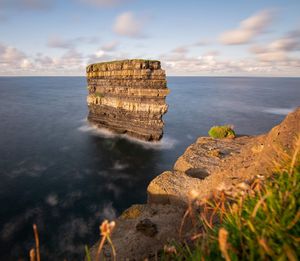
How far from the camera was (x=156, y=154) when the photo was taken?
34938 mm

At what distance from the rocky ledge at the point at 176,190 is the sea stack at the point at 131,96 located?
19.5 m

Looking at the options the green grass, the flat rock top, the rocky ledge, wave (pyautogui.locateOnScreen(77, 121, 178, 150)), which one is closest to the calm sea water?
wave (pyautogui.locateOnScreen(77, 121, 178, 150))

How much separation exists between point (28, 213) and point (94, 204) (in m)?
5.93

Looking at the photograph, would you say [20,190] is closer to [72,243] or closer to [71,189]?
[71,189]

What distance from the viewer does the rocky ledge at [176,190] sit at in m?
11.1

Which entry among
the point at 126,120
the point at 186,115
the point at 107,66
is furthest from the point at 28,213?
the point at 186,115

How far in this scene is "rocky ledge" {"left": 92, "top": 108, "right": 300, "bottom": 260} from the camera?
11109mm

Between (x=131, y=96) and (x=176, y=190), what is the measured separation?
27.9 meters

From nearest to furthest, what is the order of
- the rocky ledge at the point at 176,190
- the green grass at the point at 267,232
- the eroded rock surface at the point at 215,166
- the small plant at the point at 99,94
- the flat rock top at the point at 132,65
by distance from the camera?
the green grass at the point at 267,232, the rocky ledge at the point at 176,190, the eroded rock surface at the point at 215,166, the flat rock top at the point at 132,65, the small plant at the point at 99,94

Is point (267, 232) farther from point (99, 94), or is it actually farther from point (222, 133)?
point (99, 94)

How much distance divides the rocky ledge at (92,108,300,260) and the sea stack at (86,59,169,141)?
63.9 ft

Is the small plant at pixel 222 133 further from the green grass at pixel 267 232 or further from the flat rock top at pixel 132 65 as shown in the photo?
the green grass at pixel 267 232

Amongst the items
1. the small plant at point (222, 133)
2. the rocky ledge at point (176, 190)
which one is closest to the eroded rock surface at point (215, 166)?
the rocky ledge at point (176, 190)

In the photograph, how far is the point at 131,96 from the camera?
4088cm
